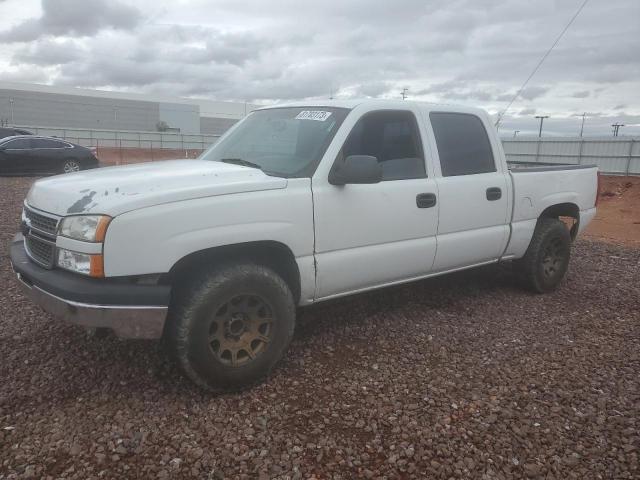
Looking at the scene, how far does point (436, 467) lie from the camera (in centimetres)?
265

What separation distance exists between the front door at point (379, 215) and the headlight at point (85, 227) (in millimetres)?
1317

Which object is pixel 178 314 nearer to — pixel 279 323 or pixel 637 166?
pixel 279 323

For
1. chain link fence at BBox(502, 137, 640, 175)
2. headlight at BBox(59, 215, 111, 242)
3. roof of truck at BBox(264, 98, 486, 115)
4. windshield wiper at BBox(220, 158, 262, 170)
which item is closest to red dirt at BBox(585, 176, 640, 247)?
chain link fence at BBox(502, 137, 640, 175)

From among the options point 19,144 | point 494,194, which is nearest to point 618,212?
point 494,194

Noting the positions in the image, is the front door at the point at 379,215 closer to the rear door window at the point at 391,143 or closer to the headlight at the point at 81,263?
→ the rear door window at the point at 391,143

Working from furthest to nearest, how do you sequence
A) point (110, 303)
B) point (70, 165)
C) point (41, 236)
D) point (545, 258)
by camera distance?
point (70, 165)
point (545, 258)
point (41, 236)
point (110, 303)

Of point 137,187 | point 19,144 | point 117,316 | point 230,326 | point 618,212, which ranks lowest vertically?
point 618,212

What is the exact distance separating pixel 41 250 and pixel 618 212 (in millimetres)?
16305

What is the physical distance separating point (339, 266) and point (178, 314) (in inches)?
45.9

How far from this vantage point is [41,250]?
3.23m

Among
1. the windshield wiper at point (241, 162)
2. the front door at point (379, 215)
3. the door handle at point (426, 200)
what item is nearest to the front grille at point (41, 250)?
the windshield wiper at point (241, 162)

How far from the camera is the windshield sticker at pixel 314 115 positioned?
3961mm

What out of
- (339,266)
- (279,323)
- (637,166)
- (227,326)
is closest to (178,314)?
(227,326)

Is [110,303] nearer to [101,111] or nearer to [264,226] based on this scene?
[264,226]
